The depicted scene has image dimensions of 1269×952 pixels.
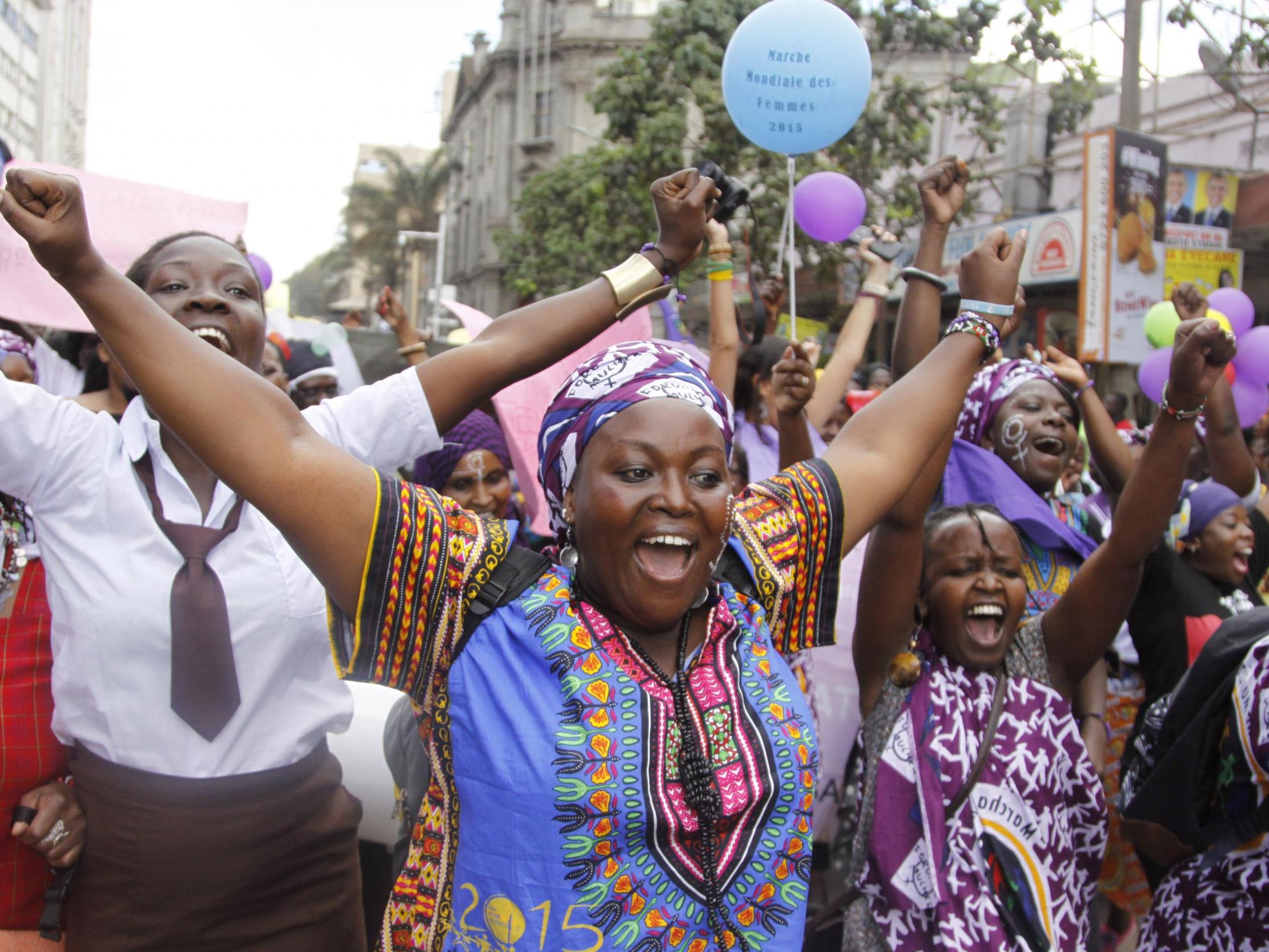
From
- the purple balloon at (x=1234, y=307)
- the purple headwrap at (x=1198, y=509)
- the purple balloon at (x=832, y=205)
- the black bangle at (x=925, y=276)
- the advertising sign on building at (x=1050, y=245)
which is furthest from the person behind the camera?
the advertising sign on building at (x=1050, y=245)

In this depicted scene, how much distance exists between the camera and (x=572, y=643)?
1.61 m

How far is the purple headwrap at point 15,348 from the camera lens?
10.6 feet

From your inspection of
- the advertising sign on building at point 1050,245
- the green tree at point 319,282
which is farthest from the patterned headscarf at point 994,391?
the green tree at point 319,282

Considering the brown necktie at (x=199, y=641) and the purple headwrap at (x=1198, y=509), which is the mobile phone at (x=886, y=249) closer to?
the purple headwrap at (x=1198, y=509)

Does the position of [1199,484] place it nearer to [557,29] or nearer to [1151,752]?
[1151,752]

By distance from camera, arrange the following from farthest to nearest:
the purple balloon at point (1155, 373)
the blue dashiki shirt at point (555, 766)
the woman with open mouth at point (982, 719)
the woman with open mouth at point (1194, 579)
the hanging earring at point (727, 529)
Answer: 1. the purple balloon at point (1155, 373)
2. the woman with open mouth at point (1194, 579)
3. the woman with open mouth at point (982, 719)
4. the hanging earring at point (727, 529)
5. the blue dashiki shirt at point (555, 766)

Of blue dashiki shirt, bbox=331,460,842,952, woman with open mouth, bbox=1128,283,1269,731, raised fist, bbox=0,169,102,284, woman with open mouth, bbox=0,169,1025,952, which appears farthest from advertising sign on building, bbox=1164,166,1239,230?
raised fist, bbox=0,169,102,284

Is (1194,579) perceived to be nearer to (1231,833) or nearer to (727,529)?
(1231,833)

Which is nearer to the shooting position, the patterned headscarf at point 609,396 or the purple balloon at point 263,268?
the patterned headscarf at point 609,396

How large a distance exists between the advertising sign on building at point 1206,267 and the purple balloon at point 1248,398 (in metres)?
6.77

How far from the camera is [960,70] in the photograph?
24297 millimetres

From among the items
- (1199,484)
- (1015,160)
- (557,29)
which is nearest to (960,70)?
(1015,160)

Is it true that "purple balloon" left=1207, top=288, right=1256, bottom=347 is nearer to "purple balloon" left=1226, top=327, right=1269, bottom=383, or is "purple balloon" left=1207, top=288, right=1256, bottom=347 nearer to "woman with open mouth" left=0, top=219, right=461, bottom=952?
"purple balloon" left=1226, top=327, right=1269, bottom=383

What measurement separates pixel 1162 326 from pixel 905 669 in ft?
13.5
